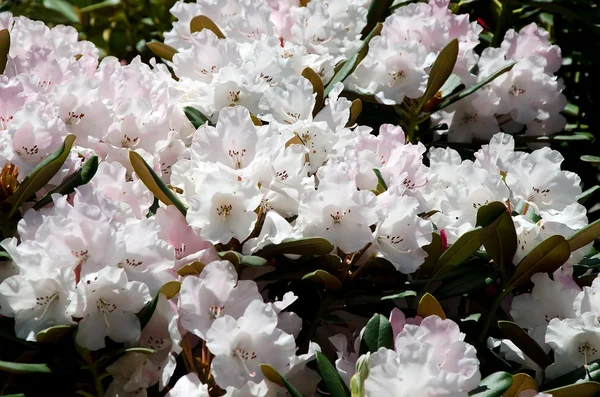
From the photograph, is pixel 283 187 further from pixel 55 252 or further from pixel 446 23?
pixel 446 23

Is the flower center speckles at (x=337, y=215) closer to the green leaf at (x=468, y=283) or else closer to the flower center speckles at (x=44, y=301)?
the green leaf at (x=468, y=283)

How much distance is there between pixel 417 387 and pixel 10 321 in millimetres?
601

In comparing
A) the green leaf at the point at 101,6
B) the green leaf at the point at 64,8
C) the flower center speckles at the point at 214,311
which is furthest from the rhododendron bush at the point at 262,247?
the green leaf at the point at 64,8

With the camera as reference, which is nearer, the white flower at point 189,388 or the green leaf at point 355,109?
the white flower at point 189,388

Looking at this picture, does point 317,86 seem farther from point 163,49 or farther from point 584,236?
point 584,236

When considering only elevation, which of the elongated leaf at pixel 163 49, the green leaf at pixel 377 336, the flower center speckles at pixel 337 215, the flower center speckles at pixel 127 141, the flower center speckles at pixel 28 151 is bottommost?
the green leaf at pixel 377 336

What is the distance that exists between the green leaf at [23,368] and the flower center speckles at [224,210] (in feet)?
1.06

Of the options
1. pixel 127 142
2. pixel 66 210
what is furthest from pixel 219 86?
pixel 66 210

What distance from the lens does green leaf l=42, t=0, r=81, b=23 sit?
2.60 metres

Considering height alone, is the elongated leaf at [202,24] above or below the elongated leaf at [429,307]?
above

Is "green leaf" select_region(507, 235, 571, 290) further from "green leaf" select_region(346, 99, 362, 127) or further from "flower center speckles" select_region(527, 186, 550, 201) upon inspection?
"green leaf" select_region(346, 99, 362, 127)

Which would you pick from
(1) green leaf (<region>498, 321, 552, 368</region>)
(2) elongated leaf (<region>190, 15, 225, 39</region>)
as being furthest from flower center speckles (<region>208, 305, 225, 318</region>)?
(2) elongated leaf (<region>190, 15, 225, 39</region>)

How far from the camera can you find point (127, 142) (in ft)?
4.82

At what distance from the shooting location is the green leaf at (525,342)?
1.26 m
